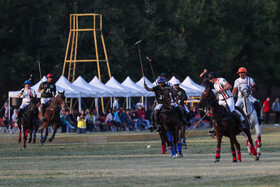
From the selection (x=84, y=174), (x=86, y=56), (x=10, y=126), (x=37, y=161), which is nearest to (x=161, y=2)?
(x=86, y=56)

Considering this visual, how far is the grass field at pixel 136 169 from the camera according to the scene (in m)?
13.4

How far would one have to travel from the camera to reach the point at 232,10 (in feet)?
221

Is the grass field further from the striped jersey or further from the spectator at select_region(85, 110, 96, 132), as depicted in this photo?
the spectator at select_region(85, 110, 96, 132)

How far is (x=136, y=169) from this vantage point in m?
16.0

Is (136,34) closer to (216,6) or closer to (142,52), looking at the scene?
(142,52)

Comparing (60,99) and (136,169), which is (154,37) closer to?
(60,99)

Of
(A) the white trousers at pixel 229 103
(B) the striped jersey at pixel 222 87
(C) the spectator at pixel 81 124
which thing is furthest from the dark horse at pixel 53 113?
(C) the spectator at pixel 81 124

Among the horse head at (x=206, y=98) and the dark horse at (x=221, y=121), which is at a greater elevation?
the horse head at (x=206, y=98)

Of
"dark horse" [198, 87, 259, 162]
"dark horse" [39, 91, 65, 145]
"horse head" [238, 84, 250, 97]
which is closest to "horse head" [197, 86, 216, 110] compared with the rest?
"dark horse" [198, 87, 259, 162]

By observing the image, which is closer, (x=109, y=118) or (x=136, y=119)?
(x=109, y=118)

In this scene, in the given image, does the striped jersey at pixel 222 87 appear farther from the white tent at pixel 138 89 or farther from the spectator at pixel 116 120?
the white tent at pixel 138 89

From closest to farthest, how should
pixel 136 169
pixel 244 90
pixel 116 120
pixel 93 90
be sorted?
pixel 136 169
pixel 244 90
pixel 93 90
pixel 116 120

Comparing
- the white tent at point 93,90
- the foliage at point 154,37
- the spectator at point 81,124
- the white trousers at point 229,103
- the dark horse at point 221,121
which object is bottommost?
the spectator at point 81,124

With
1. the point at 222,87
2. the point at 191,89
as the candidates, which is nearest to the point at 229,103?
the point at 222,87
